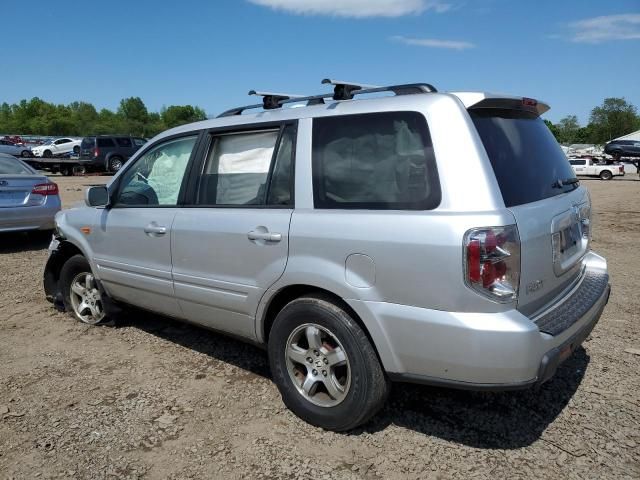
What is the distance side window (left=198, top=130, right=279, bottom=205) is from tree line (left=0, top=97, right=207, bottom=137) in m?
100

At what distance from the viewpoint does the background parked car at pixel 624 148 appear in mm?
40812

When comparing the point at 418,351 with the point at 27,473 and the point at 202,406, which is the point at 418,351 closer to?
the point at 202,406

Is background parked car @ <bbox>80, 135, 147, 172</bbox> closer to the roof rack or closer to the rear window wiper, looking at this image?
the roof rack

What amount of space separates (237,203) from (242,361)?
1.35 meters

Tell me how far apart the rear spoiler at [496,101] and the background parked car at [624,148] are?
4436 centimetres

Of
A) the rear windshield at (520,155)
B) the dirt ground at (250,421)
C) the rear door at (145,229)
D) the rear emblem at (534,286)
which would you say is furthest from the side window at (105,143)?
the rear emblem at (534,286)

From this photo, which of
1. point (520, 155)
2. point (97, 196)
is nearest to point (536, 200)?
point (520, 155)

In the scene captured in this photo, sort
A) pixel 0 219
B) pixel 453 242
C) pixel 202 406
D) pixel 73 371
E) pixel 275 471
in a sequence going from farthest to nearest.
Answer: pixel 0 219 < pixel 73 371 < pixel 202 406 < pixel 275 471 < pixel 453 242

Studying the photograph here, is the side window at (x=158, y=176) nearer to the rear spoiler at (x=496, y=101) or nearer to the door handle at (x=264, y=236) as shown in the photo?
the door handle at (x=264, y=236)

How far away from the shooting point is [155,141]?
418cm

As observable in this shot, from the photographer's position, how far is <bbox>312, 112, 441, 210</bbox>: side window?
106 inches

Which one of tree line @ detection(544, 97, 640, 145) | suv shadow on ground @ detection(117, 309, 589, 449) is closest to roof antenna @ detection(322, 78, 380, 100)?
suv shadow on ground @ detection(117, 309, 589, 449)

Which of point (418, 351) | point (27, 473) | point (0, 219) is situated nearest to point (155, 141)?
point (27, 473)

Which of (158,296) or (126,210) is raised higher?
(126,210)
